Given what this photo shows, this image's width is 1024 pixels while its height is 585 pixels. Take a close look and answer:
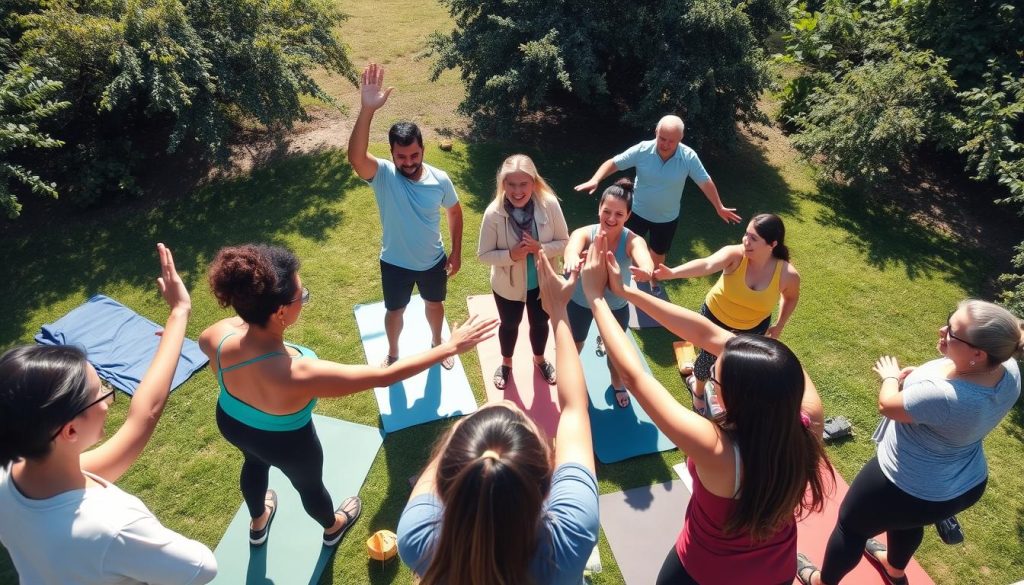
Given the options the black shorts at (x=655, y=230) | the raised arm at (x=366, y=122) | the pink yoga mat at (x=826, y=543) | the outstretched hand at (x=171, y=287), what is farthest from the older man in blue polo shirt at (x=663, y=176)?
the outstretched hand at (x=171, y=287)

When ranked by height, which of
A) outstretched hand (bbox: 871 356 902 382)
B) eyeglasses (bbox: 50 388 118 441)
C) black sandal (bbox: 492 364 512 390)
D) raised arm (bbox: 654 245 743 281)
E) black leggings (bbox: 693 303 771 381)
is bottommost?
black sandal (bbox: 492 364 512 390)

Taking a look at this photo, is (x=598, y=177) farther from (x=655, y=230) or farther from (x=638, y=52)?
(x=638, y=52)

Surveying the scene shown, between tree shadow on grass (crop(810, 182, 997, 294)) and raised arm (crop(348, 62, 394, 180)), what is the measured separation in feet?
21.0

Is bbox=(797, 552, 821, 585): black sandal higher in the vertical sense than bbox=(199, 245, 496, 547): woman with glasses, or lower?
lower

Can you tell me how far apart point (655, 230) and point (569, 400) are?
3876 millimetres

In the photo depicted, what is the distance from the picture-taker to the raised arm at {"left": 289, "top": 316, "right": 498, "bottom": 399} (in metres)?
2.40

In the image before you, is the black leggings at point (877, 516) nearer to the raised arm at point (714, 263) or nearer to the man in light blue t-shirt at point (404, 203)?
the raised arm at point (714, 263)

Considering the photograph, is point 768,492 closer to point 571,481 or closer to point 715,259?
point 571,481

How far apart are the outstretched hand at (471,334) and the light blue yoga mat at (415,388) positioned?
2294 mm

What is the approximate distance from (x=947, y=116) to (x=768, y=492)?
24.3 feet

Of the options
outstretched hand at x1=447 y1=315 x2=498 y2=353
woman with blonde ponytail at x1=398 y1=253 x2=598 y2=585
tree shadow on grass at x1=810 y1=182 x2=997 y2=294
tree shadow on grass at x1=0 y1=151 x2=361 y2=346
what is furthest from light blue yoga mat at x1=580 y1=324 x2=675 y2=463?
tree shadow on grass at x1=810 y1=182 x2=997 y2=294

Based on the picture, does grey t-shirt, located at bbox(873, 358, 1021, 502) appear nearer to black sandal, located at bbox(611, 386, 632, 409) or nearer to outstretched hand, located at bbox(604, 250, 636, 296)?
outstretched hand, located at bbox(604, 250, 636, 296)

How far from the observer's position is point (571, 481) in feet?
5.73

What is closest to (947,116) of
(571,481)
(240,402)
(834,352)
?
(834,352)
